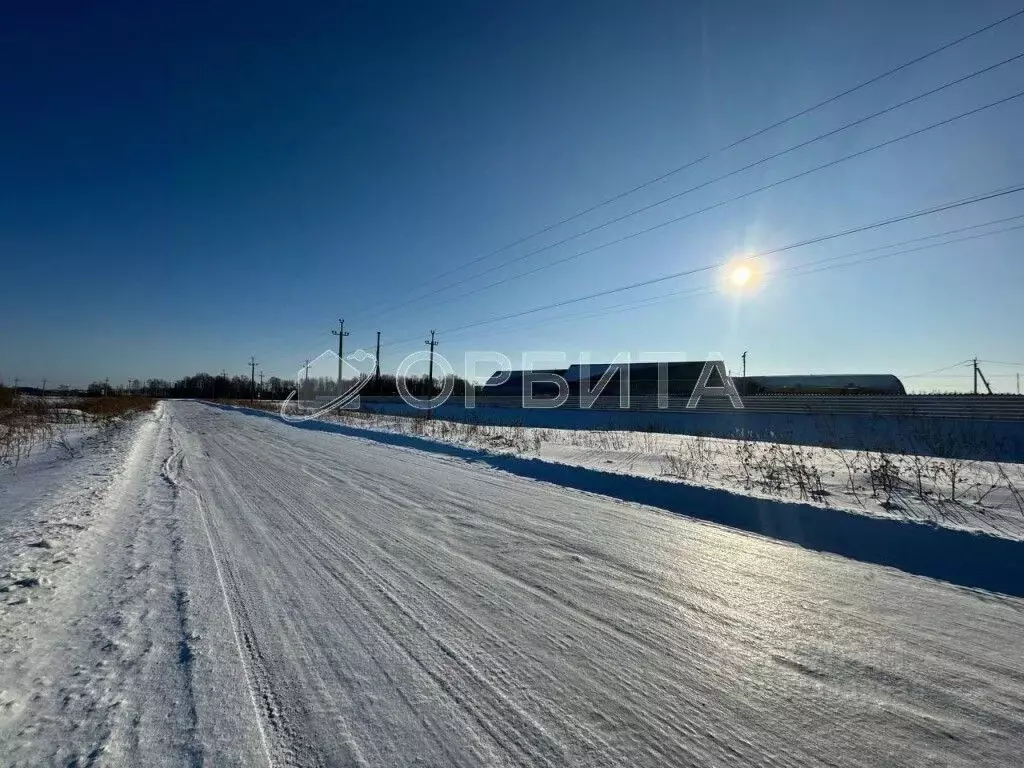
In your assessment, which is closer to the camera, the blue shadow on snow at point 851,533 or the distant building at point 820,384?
the blue shadow on snow at point 851,533

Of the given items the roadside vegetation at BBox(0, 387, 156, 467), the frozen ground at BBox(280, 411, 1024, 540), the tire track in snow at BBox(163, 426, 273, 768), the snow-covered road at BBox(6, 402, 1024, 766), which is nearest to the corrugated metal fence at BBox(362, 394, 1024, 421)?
the frozen ground at BBox(280, 411, 1024, 540)

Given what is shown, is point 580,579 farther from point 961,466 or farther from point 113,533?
point 961,466

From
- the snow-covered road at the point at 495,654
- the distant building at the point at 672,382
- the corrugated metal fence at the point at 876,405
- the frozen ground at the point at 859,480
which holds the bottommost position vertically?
the snow-covered road at the point at 495,654

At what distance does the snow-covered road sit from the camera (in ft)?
6.66

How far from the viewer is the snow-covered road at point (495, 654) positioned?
203 cm

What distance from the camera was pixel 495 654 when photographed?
2.71 m

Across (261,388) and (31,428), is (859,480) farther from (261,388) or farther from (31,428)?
(261,388)

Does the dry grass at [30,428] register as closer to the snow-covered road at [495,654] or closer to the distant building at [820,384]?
the snow-covered road at [495,654]

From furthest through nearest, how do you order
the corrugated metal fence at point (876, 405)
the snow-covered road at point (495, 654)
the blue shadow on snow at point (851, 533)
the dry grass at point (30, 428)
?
the corrugated metal fence at point (876, 405)
the dry grass at point (30, 428)
the blue shadow on snow at point (851, 533)
the snow-covered road at point (495, 654)

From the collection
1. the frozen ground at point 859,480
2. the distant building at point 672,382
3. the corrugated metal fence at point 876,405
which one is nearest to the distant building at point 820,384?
the distant building at point 672,382

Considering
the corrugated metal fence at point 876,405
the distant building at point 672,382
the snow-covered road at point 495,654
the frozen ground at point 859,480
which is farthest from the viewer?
the distant building at point 672,382

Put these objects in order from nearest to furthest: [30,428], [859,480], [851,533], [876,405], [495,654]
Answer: [495,654]
[851,533]
[859,480]
[30,428]
[876,405]

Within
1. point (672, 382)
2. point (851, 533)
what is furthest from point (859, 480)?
point (672, 382)

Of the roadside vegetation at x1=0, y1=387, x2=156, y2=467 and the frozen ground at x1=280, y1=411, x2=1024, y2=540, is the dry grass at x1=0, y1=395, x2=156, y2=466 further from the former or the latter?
the frozen ground at x1=280, y1=411, x2=1024, y2=540
